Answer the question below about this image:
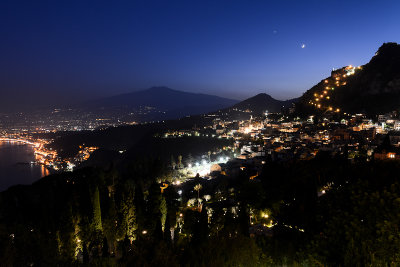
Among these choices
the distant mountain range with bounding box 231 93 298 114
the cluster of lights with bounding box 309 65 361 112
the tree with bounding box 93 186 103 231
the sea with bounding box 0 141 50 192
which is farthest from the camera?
the distant mountain range with bounding box 231 93 298 114

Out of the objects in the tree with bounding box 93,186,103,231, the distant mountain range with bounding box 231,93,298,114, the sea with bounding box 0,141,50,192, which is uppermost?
the distant mountain range with bounding box 231,93,298,114

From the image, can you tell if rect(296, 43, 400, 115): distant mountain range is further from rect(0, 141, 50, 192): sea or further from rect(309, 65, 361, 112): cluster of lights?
rect(0, 141, 50, 192): sea

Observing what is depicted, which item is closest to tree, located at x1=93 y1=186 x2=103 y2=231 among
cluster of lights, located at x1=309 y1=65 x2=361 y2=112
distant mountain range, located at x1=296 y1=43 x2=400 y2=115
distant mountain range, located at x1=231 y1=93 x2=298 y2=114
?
distant mountain range, located at x1=296 y1=43 x2=400 y2=115

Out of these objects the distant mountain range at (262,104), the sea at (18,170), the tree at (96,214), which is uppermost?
the distant mountain range at (262,104)

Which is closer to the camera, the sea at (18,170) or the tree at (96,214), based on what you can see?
the tree at (96,214)

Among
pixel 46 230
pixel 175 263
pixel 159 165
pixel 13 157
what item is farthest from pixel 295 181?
pixel 13 157

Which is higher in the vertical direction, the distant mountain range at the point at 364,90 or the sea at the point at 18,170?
the distant mountain range at the point at 364,90

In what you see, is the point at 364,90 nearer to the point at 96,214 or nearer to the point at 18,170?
the point at 96,214

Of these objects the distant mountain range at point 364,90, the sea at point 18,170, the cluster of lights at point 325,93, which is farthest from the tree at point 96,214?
the cluster of lights at point 325,93

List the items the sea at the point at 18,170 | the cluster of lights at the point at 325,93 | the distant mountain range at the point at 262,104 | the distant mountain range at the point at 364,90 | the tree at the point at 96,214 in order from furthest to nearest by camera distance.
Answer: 1. the distant mountain range at the point at 262,104
2. the cluster of lights at the point at 325,93
3. the distant mountain range at the point at 364,90
4. the sea at the point at 18,170
5. the tree at the point at 96,214

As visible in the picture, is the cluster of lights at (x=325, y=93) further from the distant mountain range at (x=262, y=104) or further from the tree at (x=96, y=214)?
the distant mountain range at (x=262, y=104)
